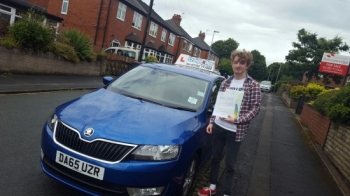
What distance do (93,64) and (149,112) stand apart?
12.9 meters

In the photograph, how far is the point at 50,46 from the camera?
Answer: 11.9 metres

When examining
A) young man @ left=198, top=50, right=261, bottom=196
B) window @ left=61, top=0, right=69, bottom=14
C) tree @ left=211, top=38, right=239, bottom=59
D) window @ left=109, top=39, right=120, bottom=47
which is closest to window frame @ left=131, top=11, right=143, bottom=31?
window @ left=109, top=39, right=120, bottom=47

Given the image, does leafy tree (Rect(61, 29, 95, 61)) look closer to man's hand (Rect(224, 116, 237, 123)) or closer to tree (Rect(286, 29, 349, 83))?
man's hand (Rect(224, 116, 237, 123))

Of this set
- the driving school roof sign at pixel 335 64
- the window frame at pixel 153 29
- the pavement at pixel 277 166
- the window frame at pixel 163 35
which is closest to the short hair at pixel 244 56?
the pavement at pixel 277 166

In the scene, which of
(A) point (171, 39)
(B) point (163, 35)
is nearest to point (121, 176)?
(B) point (163, 35)

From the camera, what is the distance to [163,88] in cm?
407

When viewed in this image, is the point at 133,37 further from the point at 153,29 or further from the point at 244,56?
the point at 244,56

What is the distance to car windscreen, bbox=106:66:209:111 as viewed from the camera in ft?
12.5

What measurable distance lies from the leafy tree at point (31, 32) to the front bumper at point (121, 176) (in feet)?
29.6

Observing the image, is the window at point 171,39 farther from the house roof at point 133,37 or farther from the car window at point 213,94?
the car window at point 213,94

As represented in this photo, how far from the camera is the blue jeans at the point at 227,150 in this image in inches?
128

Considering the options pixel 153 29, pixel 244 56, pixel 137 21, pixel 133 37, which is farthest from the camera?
pixel 153 29

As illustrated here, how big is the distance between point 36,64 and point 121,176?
10.2m

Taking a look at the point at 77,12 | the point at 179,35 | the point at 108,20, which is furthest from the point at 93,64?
the point at 179,35
